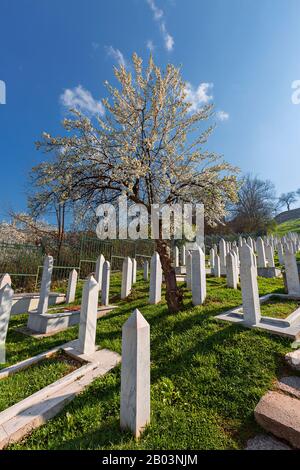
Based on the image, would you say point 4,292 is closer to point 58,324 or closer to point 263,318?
point 58,324

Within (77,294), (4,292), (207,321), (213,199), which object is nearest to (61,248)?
(77,294)

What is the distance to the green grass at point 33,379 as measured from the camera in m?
2.77

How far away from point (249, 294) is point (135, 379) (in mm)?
2645

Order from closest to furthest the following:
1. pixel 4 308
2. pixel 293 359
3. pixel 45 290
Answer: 1. pixel 293 359
2. pixel 4 308
3. pixel 45 290

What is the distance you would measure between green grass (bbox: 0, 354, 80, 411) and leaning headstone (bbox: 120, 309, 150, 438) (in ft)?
4.86

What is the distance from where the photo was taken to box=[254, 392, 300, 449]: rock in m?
1.94

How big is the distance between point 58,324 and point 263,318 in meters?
4.58

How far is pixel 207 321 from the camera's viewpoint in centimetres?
415

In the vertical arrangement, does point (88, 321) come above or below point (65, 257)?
below

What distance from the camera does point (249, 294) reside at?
388 centimetres

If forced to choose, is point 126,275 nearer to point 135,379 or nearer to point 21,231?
point 135,379

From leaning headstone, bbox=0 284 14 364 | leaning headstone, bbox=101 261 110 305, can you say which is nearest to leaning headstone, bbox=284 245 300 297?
leaning headstone, bbox=101 261 110 305

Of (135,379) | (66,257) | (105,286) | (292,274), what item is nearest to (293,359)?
(135,379)

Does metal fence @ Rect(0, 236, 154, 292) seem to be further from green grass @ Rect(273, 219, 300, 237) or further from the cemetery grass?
green grass @ Rect(273, 219, 300, 237)
